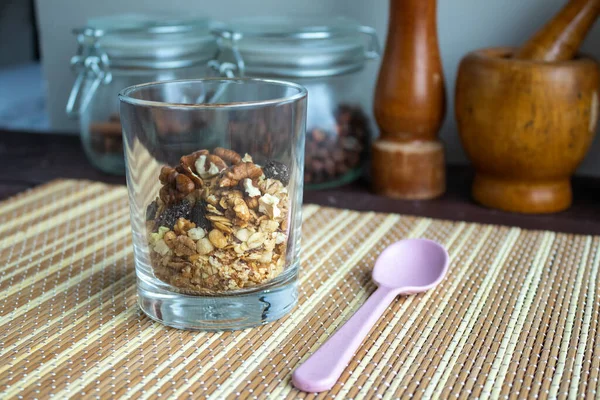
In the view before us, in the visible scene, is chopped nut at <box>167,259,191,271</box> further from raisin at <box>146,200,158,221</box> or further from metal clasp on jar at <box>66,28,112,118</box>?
metal clasp on jar at <box>66,28,112,118</box>

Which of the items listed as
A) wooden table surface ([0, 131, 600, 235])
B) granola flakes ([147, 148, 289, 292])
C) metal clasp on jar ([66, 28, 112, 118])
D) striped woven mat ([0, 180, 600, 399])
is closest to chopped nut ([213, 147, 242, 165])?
granola flakes ([147, 148, 289, 292])

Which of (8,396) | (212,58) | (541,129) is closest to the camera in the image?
(8,396)

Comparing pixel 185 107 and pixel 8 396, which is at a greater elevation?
pixel 185 107

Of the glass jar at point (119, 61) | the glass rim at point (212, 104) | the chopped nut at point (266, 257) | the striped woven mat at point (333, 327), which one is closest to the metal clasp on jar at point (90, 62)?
the glass jar at point (119, 61)

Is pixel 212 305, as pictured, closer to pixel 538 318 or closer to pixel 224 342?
pixel 224 342

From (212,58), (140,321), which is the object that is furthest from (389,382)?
(212,58)

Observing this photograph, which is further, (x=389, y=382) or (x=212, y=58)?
(x=212, y=58)
